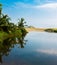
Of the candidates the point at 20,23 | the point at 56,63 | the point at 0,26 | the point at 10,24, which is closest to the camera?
the point at 56,63

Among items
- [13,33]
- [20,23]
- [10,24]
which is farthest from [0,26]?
[20,23]

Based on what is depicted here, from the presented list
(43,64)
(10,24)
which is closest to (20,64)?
(43,64)

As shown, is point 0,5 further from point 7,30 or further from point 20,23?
point 20,23

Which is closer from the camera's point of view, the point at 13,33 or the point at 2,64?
the point at 2,64

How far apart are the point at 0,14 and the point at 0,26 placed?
3.61m

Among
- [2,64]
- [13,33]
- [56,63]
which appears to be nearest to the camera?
[2,64]

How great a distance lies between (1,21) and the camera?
179 ft

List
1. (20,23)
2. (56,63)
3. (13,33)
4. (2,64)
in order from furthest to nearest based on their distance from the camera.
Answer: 1. (20,23)
2. (13,33)
3. (56,63)
4. (2,64)

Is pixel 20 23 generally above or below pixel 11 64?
below

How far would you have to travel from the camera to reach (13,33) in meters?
62.3

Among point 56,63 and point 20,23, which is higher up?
point 56,63

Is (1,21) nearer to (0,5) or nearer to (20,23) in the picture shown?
(0,5)

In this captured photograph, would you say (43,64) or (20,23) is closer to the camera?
(43,64)

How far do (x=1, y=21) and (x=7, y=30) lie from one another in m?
2.92
